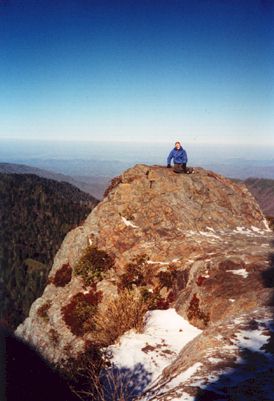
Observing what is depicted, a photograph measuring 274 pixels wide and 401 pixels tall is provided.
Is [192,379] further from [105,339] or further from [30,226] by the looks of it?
[30,226]

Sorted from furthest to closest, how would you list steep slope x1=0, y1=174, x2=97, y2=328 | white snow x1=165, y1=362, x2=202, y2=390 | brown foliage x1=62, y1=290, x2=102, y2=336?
steep slope x1=0, y1=174, x2=97, y2=328, brown foliage x1=62, y1=290, x2=102, y2=336, white snow x1=165, y1=362, x2=202, y2=390

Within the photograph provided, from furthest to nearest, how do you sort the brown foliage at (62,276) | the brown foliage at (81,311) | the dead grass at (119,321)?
the brown foliage at (62,276) < the brown foliage at (81,311) < the dead grass at (119,321)

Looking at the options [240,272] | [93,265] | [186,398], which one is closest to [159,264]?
[93,265]

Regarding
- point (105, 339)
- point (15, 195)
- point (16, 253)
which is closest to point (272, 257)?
point (105, 339)

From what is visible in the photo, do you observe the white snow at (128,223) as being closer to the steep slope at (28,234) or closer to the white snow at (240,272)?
the white snow at (240,272)

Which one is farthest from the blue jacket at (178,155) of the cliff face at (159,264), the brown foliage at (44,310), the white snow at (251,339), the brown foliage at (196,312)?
the white snow at (251,339)

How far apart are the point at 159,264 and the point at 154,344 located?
5.87 metres

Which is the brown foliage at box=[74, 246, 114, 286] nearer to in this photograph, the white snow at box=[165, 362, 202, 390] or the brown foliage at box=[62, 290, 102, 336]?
the brown foliage at box=[62, 290, 102, 336]

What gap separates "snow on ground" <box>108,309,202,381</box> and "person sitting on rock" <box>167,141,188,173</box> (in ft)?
42.8

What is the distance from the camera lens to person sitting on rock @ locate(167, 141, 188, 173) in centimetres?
2461

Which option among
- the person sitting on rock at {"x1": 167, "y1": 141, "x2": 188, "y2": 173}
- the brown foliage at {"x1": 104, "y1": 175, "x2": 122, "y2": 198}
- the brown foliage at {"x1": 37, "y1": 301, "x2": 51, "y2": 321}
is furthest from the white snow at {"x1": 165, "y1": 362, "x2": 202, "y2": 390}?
the person sitting on rock at {"x1": 167, "y1": 141, "x2": 188, "y2": 173}

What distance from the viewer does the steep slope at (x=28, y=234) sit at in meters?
108

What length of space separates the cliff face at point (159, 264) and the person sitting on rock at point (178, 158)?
734mm

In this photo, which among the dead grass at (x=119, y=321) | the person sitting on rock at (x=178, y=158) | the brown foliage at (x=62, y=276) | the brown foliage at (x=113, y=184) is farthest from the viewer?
the person sitting on rock at (x=178, y=158)
